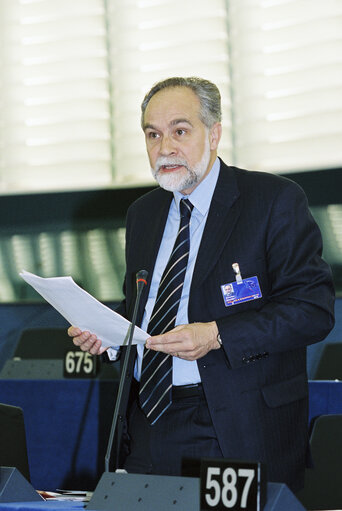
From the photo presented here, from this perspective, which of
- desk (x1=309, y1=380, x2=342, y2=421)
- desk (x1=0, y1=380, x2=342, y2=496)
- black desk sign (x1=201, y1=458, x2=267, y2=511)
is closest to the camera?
black desk sign (x1=201, y1=458, x2=267, y2=511)

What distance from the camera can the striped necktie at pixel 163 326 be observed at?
1.96 m

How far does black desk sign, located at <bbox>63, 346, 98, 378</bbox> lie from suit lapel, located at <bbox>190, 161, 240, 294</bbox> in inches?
55.8

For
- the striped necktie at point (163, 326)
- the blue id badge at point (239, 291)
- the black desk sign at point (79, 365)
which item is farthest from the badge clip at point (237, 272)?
the black desk sign at point (79, 365)

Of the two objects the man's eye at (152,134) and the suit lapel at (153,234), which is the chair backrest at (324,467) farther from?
the man's eye at (152,134)

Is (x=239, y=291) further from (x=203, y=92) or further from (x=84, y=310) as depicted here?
(x=203, y=92)

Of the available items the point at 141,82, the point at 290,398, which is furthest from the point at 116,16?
the point at 290,398

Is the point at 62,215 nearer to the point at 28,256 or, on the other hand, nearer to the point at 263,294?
the point at 28,256

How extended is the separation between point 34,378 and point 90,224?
5.48ft

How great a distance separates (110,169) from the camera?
5031mm

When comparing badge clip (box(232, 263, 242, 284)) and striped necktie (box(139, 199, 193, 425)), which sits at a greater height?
badge clip (box(232, 263, 242, 284))

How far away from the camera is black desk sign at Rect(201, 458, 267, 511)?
127cm

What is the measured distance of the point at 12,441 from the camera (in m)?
2.29

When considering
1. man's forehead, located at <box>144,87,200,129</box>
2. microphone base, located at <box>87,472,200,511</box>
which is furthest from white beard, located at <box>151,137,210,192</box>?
microphone base, located at <box>87,472,200,511</box>

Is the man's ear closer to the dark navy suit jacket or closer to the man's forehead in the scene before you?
the man's forehead
